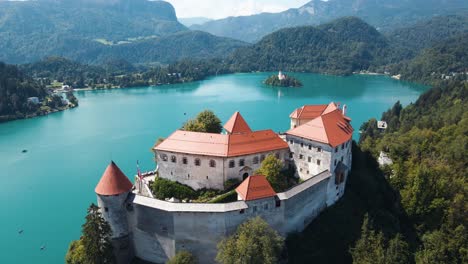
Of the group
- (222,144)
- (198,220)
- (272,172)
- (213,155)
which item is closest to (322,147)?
(272,172)

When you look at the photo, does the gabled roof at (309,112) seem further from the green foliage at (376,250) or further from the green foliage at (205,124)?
the green foliage at (376,250)

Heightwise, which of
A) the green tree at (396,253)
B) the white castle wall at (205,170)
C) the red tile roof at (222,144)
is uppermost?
the red tile roof at (222,144)

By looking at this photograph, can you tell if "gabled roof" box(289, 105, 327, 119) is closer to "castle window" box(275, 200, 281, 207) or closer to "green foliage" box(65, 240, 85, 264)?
"castle window" box(275, 200, 281, 207)

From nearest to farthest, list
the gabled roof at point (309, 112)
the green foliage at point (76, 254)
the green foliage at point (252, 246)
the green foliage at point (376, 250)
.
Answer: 1. the green foliage at point (252, 246)
2. the green foliage at point (376, 250)
3. the green foliage at point (76, 254)
4. the gabled roof at point (309, 112)

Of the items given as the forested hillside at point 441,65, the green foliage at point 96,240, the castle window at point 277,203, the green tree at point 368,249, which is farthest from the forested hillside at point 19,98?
the forested hillside at point 441,65

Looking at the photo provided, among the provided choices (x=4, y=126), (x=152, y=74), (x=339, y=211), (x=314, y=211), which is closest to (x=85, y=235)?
(x=314, y=211)

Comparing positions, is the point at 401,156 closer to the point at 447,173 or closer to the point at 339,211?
the point at 447,173
